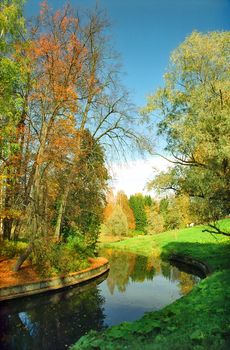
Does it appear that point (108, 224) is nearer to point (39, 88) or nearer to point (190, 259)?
point (190, 259)

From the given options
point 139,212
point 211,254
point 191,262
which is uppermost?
point 139,212

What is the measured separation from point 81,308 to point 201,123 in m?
10.6

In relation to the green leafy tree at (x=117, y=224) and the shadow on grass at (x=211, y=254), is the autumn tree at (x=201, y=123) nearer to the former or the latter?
the shadow on grass at (x=211, y=254)

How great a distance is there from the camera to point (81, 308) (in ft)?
51.7

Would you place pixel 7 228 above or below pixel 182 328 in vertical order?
above

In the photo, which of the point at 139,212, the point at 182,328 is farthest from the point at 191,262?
the point at 139,212

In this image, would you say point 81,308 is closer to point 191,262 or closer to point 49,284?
point 49,284

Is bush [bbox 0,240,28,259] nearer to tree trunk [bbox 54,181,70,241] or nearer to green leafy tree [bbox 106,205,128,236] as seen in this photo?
tree trunk [bbox 54,181,70,241]

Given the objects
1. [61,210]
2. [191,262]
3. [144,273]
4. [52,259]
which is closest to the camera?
[52,259]

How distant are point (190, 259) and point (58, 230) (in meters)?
12.8

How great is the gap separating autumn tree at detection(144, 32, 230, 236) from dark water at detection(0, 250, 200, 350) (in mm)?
5866

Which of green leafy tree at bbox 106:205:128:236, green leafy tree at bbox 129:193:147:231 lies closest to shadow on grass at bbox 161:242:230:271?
green leafy tree at bbox 106:205:128:236

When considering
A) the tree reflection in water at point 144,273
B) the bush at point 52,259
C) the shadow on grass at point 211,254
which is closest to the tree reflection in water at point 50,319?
the bush at point 52,259

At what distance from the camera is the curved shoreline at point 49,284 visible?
1602 centimetres
